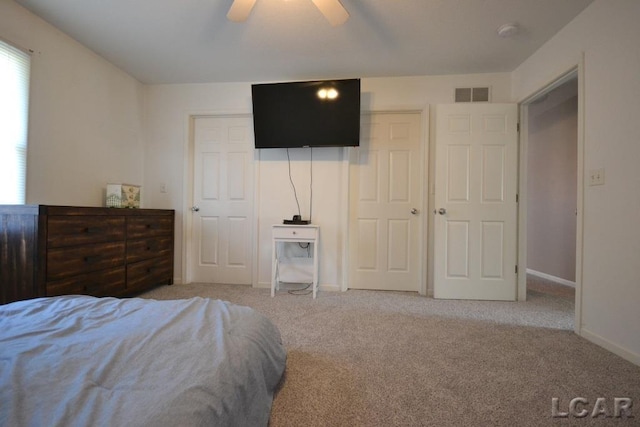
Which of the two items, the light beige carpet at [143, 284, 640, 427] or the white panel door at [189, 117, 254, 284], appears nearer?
the light beige carpet at [143, 284, 640, 427]

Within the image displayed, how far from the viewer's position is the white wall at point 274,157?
9.66ft

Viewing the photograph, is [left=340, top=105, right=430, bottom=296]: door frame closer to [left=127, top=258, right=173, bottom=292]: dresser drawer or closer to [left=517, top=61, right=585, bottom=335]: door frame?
[left=517, top=61, right=585, bottom=335]: door frame

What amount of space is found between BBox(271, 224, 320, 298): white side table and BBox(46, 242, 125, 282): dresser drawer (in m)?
1.40

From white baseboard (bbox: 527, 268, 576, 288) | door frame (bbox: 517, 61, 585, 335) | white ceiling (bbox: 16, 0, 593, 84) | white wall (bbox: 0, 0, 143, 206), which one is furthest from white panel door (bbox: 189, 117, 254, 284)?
white baseboard (bbox: 527, 268, 576, 288)

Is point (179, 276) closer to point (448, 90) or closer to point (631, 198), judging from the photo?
point (448, 90)

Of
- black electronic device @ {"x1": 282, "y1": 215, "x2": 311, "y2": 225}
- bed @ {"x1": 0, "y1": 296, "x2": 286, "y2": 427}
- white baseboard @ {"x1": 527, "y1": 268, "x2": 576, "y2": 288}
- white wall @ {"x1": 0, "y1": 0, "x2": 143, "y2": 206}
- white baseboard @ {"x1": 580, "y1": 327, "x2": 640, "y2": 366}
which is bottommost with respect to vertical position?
white baseboard @ {"x1": 527, "y1": 268, "x2": 576, "y2": 288}

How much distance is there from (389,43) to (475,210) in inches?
73.6

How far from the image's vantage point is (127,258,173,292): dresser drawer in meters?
2.50

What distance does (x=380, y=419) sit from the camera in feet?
3.52

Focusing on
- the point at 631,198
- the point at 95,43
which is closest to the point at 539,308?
the point at 631,198

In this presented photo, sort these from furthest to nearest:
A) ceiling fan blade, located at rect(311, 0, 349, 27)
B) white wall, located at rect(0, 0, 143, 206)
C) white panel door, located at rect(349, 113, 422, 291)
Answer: white panel door, located at rect(349, 113, 422, 291)
white wall, located at rect(0, 0, 143, 206)
ceiling fan blade, located at rect(311, 0, 349, 27)

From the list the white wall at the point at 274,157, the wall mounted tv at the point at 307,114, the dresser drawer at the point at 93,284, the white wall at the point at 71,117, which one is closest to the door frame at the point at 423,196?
the white wall at the point at 274,157

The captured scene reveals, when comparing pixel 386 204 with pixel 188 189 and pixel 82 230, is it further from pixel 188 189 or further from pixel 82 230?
pixel 82 230

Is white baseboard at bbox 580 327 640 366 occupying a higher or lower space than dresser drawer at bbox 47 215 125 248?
lower
